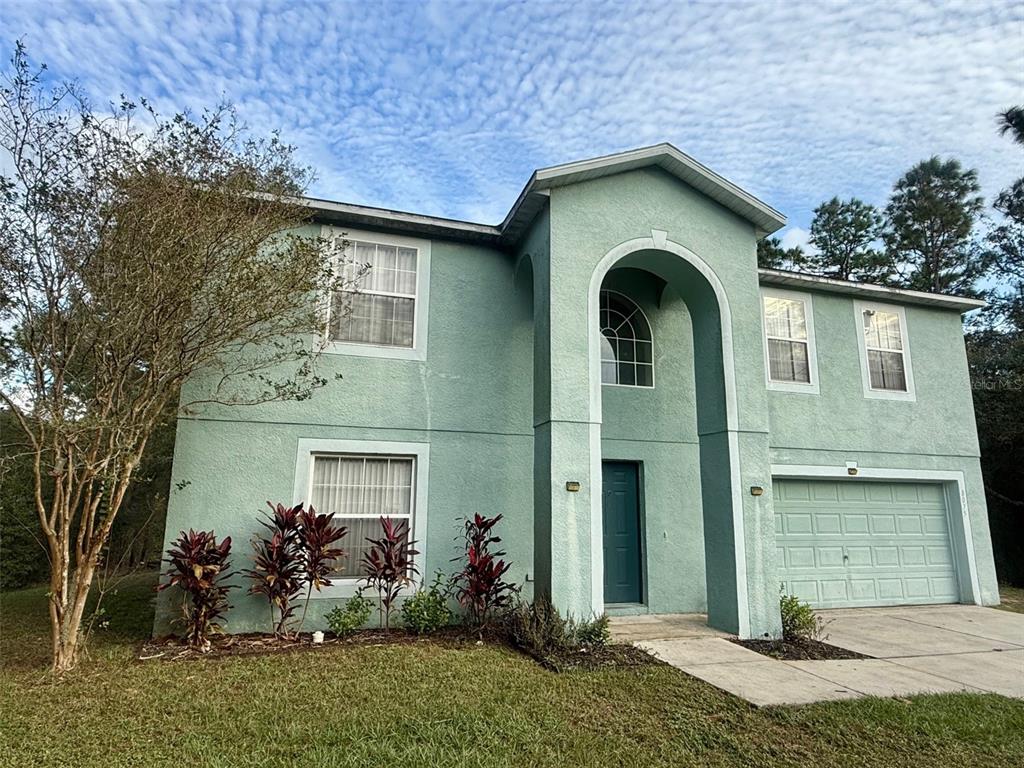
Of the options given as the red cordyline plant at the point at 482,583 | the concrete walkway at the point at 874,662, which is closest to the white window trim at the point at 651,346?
the red cordyline plant at the point at 482,583

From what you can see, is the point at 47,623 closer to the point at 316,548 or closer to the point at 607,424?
the point at 316,548

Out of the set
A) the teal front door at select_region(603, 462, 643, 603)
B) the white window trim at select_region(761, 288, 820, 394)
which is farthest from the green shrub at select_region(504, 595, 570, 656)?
the white window trim at select_region(761, 288, 820, 394)

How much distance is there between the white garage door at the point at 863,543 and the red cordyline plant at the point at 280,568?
7.88 metres

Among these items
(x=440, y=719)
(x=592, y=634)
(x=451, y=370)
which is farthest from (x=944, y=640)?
(x=451, y=370)

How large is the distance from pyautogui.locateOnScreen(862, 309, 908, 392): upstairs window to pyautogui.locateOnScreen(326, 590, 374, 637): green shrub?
1005cm

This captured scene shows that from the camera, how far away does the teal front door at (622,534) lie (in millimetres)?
9141

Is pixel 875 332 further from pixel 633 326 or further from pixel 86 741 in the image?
pixel 86 741

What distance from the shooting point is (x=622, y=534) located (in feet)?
30.6

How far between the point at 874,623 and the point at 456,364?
7729mm

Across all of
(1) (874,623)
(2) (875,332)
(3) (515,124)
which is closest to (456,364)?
(3) (515,124)

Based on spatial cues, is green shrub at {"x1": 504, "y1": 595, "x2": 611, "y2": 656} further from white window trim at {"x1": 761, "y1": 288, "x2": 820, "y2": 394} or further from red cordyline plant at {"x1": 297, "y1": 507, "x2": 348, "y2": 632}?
white window trim at {"x1": 761, "y1": 288, "x2": 820, "y2": 394}

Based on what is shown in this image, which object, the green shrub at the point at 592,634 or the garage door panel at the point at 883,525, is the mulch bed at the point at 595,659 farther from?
the garage door panel at the point at 883,525

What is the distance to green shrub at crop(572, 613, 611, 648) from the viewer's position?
22.3ft

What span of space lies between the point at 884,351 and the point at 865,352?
0.55m
